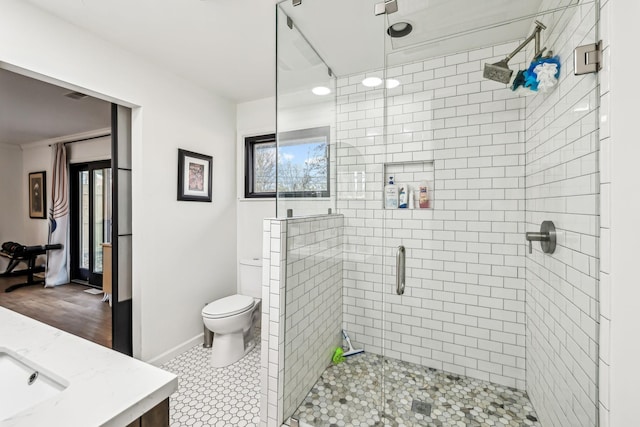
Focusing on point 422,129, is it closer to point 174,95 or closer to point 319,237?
point 319,237

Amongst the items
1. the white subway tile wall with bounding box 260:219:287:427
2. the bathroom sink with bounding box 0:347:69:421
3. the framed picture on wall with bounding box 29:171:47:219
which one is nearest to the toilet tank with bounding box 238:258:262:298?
the white subway tile wall with bounding box 260:219:287:427

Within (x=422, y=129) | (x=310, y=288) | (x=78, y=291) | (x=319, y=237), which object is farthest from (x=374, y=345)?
(x=78, y=291)

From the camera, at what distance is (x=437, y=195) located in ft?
6.55

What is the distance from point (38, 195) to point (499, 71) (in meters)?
6.85

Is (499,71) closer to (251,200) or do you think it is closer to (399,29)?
(399,29)

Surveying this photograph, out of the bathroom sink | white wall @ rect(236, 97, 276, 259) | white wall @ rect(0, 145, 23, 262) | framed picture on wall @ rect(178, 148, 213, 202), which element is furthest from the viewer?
white wall @ rect(0, 145, 23, 262)

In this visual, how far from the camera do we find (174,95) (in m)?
2.31

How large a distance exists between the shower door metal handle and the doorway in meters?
4.25

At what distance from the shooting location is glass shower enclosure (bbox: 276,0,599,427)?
1.41 metres

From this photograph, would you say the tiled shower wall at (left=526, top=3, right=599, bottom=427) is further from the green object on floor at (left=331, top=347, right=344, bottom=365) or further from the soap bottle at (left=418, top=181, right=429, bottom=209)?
the green object on floor at (left=331, top=347, right=344, bottom=365)

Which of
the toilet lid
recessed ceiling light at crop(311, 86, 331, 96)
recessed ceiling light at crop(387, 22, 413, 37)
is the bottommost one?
the toilet lid

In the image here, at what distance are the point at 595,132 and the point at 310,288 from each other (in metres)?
1.56

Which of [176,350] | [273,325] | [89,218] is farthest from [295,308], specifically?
[89,218]

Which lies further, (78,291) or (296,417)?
(78,291)
